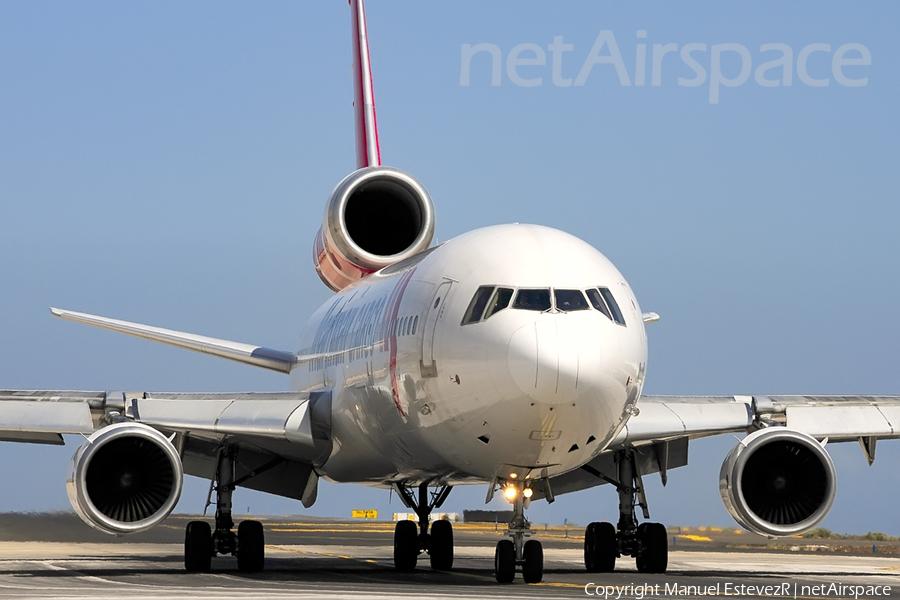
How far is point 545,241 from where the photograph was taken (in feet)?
51.2

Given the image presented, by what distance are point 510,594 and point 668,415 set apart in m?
4.97

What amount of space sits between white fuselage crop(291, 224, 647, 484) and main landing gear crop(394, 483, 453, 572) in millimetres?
4134

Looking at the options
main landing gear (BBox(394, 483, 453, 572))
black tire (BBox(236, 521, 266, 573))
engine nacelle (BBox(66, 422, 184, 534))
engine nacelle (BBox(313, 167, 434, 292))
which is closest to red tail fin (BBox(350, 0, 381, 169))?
engine nacelle (BBox(313, 167, 434, 292))

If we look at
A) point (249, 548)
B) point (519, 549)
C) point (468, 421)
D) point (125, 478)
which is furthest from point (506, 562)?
point (249, 548)

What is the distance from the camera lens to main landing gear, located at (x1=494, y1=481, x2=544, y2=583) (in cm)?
1545

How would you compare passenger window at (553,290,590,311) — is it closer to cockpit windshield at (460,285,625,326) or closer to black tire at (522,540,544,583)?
cockpit windshield at (460,285,625,326)

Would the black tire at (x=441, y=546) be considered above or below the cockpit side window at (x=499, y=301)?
below

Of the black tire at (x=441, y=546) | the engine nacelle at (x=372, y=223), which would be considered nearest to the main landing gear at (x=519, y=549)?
the black tire at (x=441, y=546)

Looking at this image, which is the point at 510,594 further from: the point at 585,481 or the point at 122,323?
the point at 122,323

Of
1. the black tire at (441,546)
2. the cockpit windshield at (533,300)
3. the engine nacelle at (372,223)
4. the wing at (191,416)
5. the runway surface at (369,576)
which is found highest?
the engine nacelle at (372,223)

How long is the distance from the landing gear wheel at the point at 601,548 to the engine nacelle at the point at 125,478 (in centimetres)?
593

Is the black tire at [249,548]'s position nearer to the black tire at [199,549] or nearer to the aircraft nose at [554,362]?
the black tire at [199,549]

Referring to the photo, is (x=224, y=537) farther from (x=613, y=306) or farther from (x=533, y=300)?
(x=613, y=306)

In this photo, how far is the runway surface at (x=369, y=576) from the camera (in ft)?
47.9
